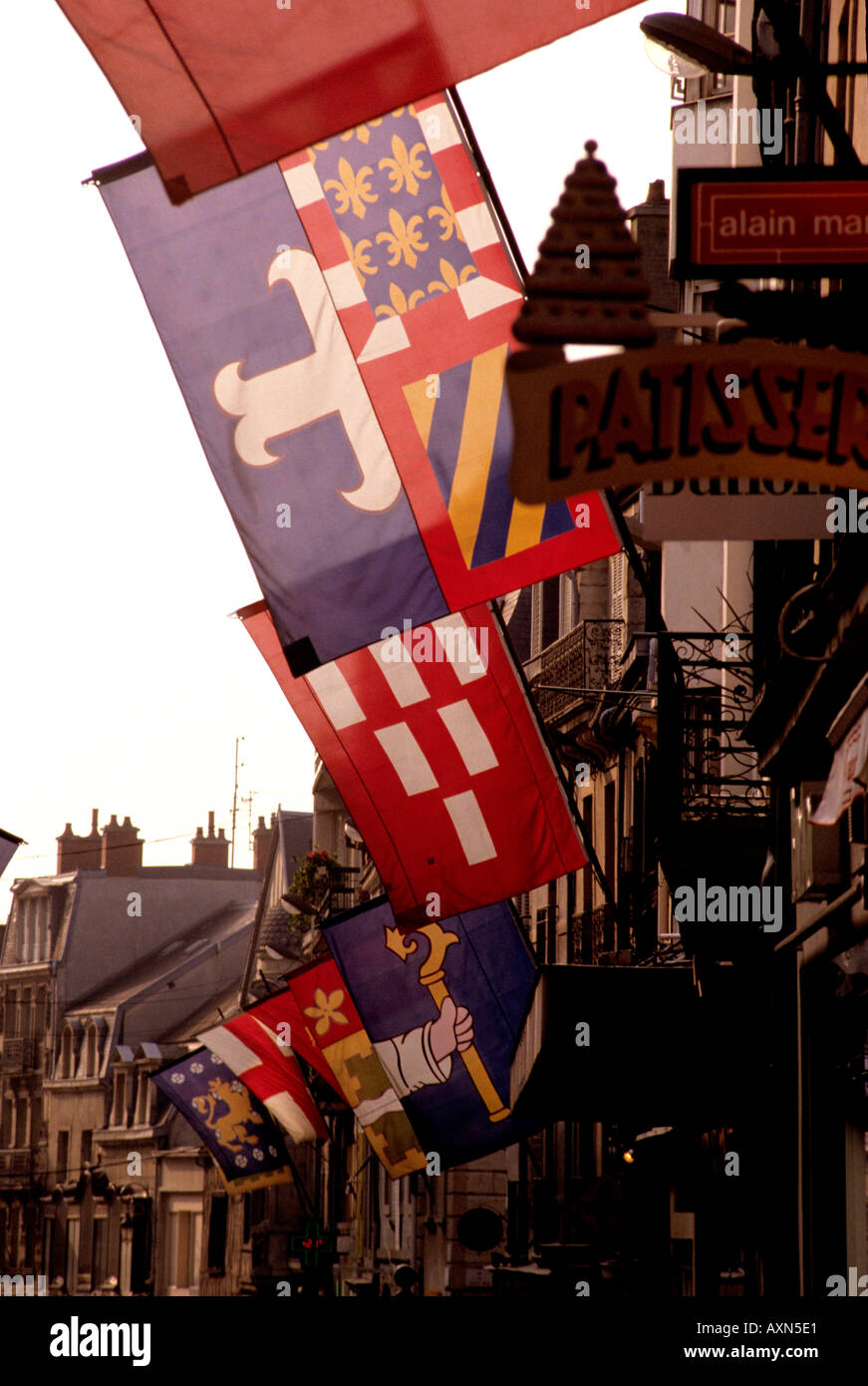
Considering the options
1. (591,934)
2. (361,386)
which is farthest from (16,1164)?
(361,386)

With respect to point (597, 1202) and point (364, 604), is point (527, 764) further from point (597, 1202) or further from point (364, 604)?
point (597, 1202)

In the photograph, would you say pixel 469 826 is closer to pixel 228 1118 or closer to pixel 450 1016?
pixel 450 1016

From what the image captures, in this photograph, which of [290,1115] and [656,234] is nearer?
[656,234]

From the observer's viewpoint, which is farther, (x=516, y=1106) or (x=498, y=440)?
(x=516, y=1106)

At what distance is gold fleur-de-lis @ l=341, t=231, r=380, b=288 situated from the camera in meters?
12.3

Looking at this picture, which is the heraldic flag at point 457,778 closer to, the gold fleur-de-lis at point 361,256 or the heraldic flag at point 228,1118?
the gold fleur-de-lis at point 361,256

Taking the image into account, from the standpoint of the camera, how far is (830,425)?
6871mm

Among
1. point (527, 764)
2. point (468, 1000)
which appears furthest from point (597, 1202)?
point (527, 764)

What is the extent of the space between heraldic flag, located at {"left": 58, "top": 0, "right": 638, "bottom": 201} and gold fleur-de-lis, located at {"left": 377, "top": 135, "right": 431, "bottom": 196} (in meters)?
2.46

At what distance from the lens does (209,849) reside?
290 feet

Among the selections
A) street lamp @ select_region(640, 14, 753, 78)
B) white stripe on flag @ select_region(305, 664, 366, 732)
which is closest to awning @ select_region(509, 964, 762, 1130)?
white stripe on flag @ select_region(305, 664, 366, 732)

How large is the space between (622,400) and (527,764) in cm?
690

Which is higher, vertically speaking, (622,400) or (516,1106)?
(622,400)

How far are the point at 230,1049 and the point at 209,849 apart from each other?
58.6m
